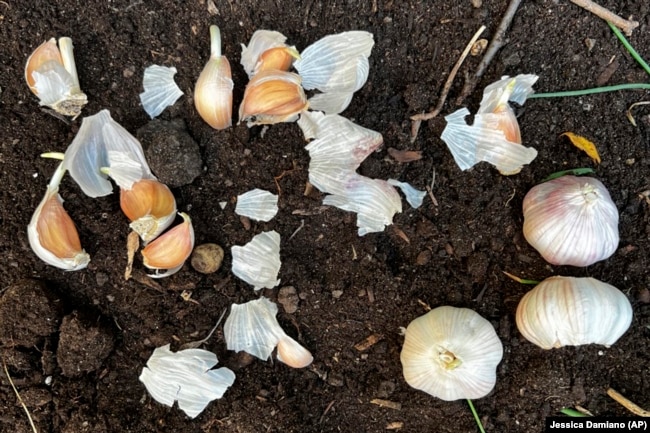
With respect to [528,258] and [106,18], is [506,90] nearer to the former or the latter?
[528,258]

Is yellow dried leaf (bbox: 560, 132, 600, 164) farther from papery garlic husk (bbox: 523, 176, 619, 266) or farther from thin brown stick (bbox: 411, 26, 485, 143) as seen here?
thin brown stick (bbox: 411, 26, 485, 143)

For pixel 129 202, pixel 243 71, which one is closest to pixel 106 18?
pixel 243 71

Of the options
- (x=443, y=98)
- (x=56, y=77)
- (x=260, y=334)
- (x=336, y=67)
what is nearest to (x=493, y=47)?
(x=443, y=98)

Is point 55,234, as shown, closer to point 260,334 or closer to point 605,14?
point 260,334

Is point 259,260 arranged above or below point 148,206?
below

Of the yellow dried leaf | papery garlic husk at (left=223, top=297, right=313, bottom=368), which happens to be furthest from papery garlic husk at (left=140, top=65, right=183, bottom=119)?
the yellow dried leaf

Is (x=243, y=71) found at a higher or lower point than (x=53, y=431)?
higher
